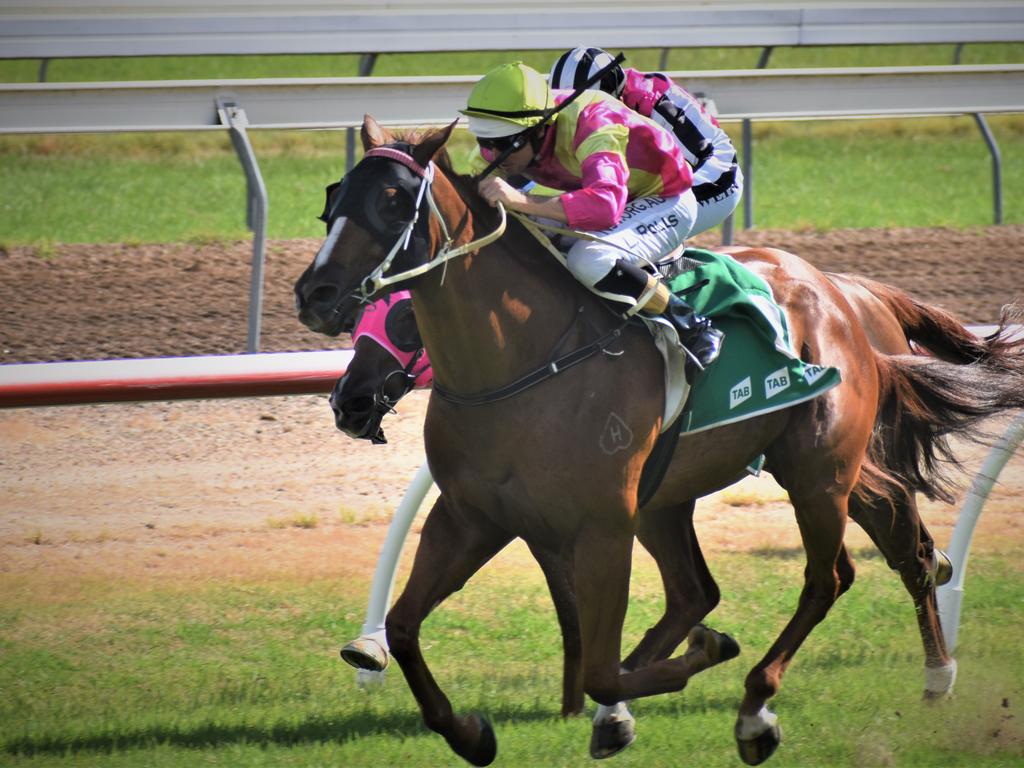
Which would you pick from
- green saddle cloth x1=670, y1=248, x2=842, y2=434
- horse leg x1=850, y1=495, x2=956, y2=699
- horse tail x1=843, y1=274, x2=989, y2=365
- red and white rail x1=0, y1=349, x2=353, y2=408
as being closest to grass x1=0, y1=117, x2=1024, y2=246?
red and white rail x1=0, y1=349, x2=353, y2=408

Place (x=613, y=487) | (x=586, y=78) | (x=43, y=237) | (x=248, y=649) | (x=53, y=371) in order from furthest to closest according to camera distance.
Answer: (x=43, y=237)
(x=248, y=649)
(x=53, y=371)
(x=586, y=78)
(x=613, y=487)

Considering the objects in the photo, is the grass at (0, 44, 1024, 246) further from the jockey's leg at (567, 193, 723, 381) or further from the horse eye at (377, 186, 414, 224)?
the horse eye at (377, 186, 414, 224)

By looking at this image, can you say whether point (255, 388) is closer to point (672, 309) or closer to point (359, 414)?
point (359, 414)

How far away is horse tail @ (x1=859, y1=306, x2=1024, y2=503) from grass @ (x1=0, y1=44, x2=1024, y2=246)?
5.68 meters

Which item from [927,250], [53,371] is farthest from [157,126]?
[927,250]

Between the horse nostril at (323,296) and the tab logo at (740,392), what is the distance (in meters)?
1.34

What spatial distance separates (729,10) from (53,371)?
25.1 feet

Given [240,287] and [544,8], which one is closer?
[240,287]

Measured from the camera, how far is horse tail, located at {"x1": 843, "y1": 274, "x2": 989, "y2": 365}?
5.22 metres

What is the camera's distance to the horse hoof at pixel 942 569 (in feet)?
16.6

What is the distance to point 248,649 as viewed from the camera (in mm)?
5047

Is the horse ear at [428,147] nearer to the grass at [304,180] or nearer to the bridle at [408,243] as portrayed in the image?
the bridle at [408,243]

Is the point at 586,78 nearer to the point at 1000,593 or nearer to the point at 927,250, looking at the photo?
the point at 1000,593

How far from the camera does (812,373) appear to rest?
4340mm
